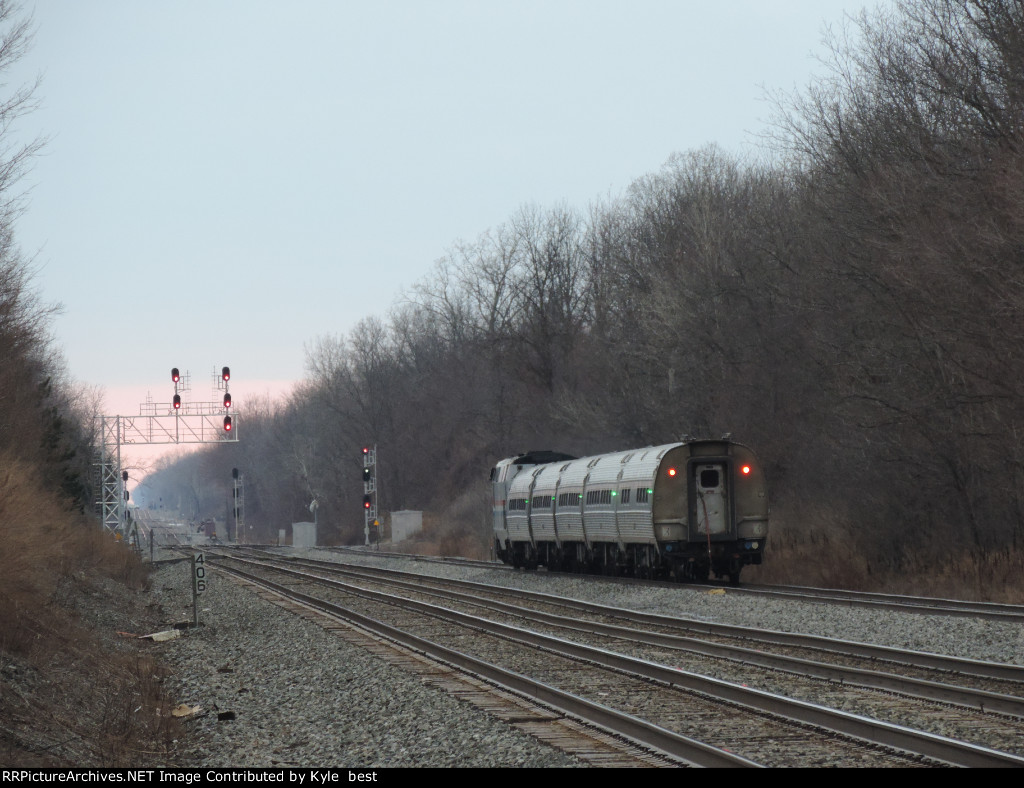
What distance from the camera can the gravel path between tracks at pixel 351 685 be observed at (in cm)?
1012

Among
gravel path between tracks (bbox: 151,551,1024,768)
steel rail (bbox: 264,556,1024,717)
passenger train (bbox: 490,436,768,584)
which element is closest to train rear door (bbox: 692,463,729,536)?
passenger train (bbox: 490,436,768,584)

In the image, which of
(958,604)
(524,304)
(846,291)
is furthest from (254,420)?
(958,604)

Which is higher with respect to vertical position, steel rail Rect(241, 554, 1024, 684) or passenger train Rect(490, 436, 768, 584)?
passenger train Rect(490, 436, 768, 584)

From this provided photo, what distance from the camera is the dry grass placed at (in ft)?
A: 34.7

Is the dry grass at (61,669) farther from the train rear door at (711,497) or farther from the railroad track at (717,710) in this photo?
the train rear door at (711,497)

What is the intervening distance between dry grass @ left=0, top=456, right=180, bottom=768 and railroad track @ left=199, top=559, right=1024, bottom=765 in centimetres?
445

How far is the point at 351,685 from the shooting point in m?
14.4

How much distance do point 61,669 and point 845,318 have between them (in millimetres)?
23596

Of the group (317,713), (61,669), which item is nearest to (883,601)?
(317,713)

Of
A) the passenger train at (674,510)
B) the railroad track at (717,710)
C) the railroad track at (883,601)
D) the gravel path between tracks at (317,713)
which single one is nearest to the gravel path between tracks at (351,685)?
the gravel path between tracks at (317,713)

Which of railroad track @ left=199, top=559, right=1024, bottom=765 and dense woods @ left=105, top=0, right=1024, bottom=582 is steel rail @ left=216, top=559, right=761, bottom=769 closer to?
railroad track @ left=199, top=559, right=1024, bottom=765

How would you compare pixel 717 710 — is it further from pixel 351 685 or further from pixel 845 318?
pixel 845 318

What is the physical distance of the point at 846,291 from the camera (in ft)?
107

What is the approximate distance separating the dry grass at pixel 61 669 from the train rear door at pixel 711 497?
42.8 ft
